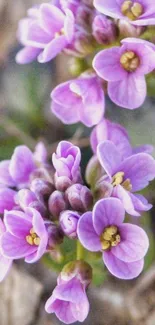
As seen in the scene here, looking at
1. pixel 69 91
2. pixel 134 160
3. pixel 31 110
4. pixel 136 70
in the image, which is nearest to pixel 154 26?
pixel 136 70

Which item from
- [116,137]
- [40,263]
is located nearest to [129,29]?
[116,137]

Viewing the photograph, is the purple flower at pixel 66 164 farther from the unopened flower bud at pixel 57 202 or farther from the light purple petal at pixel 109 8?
the light purple petal at pixel 109 8

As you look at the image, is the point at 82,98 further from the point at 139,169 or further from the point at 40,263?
the point at 40,263

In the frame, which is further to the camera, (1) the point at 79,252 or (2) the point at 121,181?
(1) the point at 79,252

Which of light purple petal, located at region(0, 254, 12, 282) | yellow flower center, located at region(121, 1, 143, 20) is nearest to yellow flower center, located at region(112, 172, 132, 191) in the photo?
light purple petal, located at region(0, 254, 12, 282)

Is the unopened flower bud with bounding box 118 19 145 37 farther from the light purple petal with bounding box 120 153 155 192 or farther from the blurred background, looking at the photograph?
the light purple petal with bounding box 120 153 155 192

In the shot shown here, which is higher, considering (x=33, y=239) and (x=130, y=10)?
(x=130, y=10)
